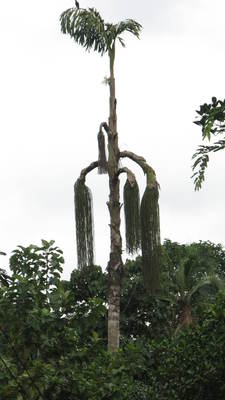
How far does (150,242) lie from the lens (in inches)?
647

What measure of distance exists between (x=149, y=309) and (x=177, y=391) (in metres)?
15.2

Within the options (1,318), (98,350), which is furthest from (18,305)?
(98,350)

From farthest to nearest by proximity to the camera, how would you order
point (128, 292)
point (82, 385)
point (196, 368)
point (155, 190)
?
point (128, 292), point (155, 190), point (196, 368), point (82, 385)

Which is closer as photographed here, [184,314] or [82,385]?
[82,385]

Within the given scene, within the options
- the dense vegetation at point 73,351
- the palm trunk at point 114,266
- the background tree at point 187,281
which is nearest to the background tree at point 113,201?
the palm trunk at point 114,266

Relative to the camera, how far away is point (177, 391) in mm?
12609

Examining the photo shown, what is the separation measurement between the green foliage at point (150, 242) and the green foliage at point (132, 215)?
0.91 feet

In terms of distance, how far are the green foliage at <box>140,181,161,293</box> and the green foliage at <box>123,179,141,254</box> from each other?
0.91 feet

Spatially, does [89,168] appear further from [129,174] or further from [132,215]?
[132,215]

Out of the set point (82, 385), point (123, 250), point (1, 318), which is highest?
point (123, 250)

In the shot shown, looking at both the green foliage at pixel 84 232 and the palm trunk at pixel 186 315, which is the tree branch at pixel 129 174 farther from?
the palm trunk at pixel 186 315


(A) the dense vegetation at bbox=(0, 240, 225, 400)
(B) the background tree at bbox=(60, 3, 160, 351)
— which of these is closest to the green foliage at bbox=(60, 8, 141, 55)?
(B) the background tree at bbox=(60, 3, 160, 351)

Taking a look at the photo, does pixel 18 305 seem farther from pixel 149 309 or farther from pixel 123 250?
pixel 149 309

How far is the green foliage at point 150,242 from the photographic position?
53.8 ft
